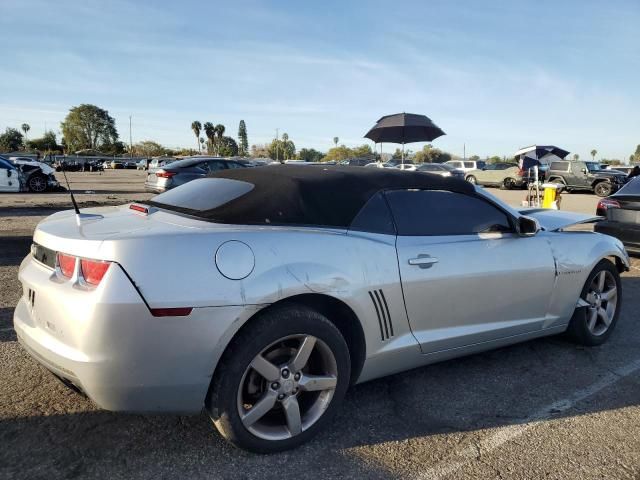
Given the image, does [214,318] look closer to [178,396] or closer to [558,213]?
[178,396]

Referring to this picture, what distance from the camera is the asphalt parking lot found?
245 cm

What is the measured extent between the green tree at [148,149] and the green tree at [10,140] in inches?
978

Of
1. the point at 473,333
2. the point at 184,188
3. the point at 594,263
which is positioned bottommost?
the point at 473,333

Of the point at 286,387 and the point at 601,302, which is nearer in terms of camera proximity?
the point at 286,387

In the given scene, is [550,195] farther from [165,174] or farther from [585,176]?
[585,176]

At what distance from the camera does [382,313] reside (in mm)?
2869

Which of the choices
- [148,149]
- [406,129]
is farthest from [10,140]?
[406,129]

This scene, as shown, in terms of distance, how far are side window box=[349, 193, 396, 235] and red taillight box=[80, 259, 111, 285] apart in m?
1.32

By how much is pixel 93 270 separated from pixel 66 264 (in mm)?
242

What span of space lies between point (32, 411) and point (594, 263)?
4095 mm

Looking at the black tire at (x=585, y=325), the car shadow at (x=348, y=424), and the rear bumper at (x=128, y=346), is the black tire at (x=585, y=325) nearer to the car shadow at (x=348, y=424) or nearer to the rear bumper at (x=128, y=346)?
the car shadow at (x=348, y=424)

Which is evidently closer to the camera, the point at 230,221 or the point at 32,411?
the point at 230,221

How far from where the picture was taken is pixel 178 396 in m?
2.35

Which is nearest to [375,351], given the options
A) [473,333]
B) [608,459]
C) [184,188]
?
[473,333]
